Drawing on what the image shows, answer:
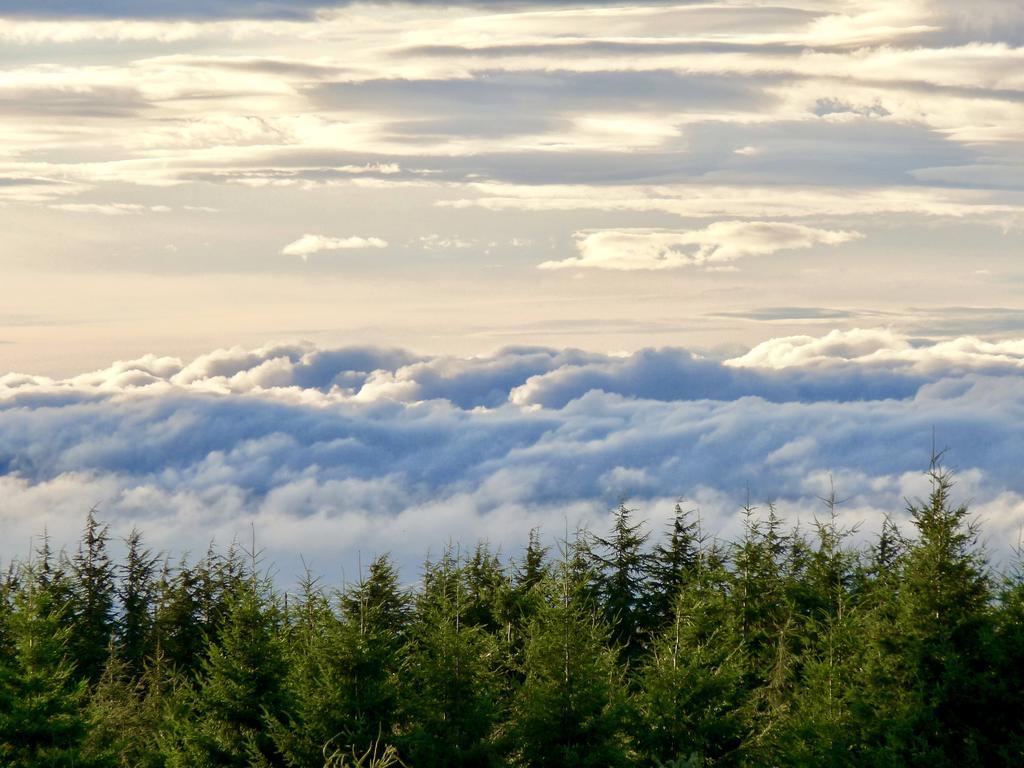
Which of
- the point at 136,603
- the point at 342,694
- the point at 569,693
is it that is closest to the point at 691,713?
the point at 569,693

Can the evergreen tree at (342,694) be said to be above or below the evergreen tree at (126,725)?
above

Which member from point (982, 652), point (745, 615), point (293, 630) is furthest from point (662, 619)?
point (982, 652)

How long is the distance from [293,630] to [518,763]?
1766cm

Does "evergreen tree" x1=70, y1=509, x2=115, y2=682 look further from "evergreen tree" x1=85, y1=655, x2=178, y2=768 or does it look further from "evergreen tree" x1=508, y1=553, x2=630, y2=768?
"evergreen tree" x1=508, y1=553, x2=630, y2=768

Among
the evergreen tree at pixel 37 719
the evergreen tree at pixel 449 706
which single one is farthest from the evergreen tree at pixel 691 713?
the evergreen tree at pixel 37 719

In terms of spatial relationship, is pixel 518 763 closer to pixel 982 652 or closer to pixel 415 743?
pixel 415 743

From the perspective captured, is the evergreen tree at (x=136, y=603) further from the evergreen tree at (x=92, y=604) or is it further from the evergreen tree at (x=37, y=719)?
the evergreen tree at (x=37, y=719)

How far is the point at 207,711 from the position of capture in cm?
3925

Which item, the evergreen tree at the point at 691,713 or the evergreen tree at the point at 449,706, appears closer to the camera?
the evergreen tree at the point at 449,706

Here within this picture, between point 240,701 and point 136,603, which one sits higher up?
point 240,701

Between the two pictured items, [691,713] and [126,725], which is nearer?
[691,713]

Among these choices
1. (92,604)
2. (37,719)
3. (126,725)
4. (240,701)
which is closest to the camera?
(37,719)

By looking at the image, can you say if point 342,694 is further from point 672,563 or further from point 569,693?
point 672,563

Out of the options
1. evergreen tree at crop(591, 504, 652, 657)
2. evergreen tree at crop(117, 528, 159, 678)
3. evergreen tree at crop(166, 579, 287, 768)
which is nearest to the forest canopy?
evergreen tree at crop(166, 579, 287, 768)
